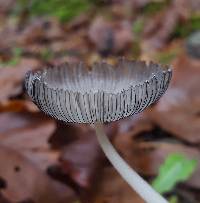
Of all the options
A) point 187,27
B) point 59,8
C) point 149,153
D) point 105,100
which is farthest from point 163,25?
point 105,100

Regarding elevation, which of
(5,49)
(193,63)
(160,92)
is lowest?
(5,49)

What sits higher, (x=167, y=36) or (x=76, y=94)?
(x=76, y=94)

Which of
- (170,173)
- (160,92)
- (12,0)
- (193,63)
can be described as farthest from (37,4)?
(160,92)

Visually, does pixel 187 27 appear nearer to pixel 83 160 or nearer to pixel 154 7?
pixel 154 7

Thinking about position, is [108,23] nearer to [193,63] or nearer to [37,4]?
[37,4]

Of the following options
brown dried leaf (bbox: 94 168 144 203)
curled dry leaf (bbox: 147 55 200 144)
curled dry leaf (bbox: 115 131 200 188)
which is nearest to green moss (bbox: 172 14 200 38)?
curled dry leaf (bbox: 147 55 200 144)
